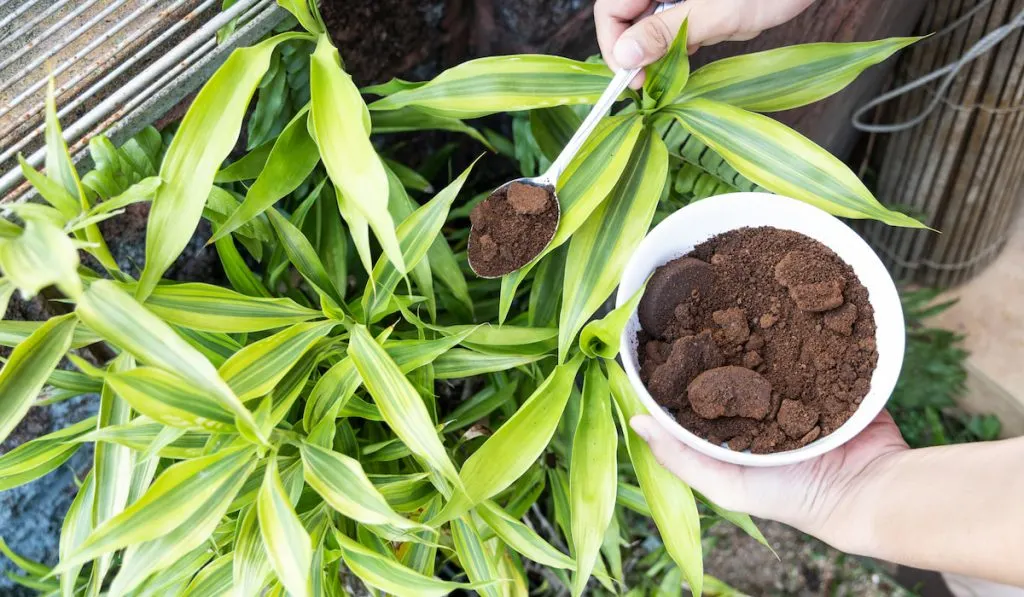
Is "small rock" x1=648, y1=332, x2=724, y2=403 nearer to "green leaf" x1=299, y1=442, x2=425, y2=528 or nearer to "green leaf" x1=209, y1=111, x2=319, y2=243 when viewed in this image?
"green leaf" x1=299, y1=442, x2=425, y2=528

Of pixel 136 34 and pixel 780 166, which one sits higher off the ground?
pixel 136 34

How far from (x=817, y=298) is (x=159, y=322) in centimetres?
63

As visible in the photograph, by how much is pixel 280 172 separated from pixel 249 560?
15.5 inches

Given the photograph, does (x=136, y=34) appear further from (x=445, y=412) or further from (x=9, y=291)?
(x=445, y=412)

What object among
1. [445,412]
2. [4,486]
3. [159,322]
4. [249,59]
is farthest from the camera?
[445,412]

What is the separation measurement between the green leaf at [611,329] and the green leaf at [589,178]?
90 mm

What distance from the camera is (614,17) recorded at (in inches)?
34.2

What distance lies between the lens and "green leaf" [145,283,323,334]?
702 mm

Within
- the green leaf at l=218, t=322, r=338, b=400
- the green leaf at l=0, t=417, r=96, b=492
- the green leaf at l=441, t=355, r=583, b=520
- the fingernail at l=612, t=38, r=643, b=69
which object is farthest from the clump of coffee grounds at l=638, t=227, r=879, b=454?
the green leaf at l=0, t=417, r=96, b=492

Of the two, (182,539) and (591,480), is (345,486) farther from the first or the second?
(591,480)

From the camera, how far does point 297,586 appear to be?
62 cm

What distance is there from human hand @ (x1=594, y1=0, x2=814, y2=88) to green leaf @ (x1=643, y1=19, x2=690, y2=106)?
1 centimetres

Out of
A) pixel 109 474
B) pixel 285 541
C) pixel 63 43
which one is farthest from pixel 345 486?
pixel 63 43

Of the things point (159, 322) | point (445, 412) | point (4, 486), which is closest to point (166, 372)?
point (159, 322)
